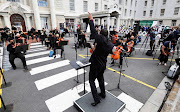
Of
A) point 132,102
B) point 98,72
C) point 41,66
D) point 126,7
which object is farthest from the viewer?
point 126,7

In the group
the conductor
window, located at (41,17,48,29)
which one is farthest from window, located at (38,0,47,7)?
the conductor

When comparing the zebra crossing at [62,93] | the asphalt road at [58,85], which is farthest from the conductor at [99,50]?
the asphalt road at [58,85]

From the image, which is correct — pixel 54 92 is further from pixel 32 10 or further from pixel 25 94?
pixel 32 10

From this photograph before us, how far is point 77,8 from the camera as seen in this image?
23.8 meters

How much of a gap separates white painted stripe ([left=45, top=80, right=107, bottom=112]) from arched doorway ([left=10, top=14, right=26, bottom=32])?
18.3m

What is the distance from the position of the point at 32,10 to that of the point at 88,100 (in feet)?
66.9

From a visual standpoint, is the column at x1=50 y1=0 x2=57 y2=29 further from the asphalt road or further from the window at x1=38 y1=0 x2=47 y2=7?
the asphalt road

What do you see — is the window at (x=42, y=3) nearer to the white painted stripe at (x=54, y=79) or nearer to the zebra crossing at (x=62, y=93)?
the zebra crossing at (x=62, y=93)

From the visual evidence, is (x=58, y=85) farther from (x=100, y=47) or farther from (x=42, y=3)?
(x=42, y=3)

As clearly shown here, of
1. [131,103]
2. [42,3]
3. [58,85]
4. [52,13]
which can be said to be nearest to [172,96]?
[131,103]

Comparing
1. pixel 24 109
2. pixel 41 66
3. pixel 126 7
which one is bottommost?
pixel 24 109

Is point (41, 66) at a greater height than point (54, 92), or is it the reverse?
point (41, 66)

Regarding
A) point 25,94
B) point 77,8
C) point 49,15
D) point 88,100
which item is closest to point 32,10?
point 49,15

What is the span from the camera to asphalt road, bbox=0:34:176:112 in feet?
11.9
